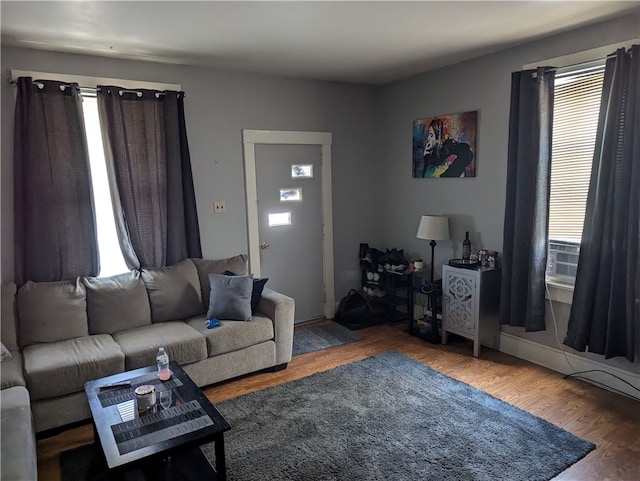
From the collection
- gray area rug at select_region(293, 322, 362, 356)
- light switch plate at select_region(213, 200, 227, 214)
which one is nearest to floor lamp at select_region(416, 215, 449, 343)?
gray area rug at select_region(293, 322, 362, 356)

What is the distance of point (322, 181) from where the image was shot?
467cm

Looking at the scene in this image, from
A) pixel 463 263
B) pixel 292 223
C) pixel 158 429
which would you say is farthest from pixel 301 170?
pixel 158 429

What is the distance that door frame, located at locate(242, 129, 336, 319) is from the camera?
4.20 metres

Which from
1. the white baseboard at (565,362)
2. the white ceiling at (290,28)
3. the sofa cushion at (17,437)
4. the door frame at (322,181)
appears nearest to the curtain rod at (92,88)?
the white ceiling at (290,28)

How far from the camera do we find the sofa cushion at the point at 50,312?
299 centimetres

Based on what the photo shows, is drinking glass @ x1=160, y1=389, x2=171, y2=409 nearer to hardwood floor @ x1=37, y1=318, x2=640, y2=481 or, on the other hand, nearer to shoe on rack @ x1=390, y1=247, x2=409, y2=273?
hardwood floor @ x1=37, y1=318, x2=640, y2=481

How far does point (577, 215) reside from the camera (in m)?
3.24

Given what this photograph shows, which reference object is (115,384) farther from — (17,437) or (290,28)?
(290,28)

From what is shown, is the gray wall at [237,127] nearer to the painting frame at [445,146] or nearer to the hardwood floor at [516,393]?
the painting frame at [445,146]

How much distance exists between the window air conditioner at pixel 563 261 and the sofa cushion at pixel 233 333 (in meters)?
2.23

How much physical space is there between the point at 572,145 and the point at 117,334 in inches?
141

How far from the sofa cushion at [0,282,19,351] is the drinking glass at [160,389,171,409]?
135 centimetres

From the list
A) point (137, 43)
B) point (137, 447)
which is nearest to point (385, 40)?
point (137, 43)

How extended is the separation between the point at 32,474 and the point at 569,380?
335 centimetres
